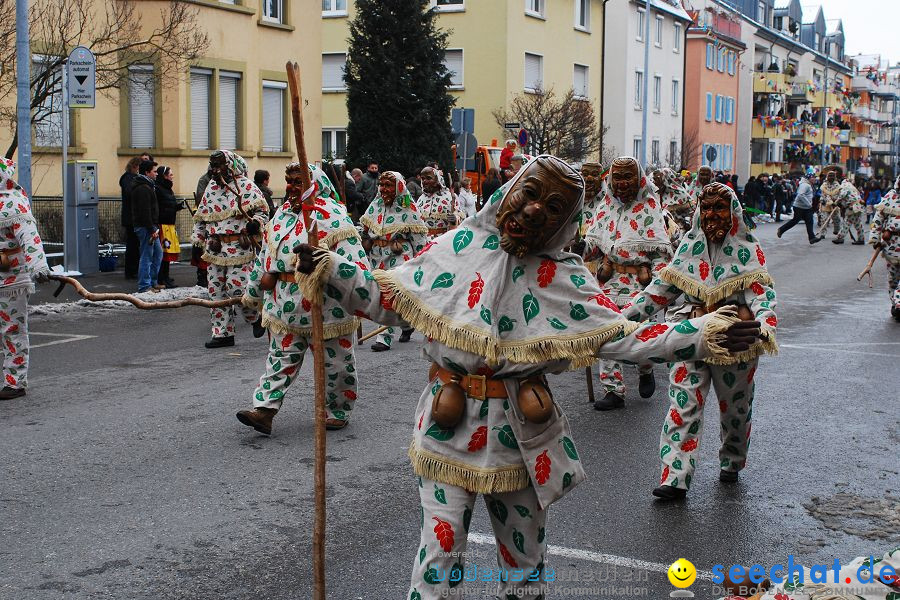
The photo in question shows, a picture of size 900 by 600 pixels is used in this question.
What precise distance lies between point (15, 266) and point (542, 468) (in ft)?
19.9

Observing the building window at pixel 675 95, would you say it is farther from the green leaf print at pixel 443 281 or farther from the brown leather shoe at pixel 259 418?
the green leaf print at pixel 443 281

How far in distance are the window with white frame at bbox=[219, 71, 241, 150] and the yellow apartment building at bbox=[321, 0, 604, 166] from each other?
11.4 m

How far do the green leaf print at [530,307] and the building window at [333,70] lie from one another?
38.4 m

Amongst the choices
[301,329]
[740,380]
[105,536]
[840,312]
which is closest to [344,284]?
[105,536]

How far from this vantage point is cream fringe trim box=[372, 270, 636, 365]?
385 cm

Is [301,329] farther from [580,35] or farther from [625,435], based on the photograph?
[580,35]

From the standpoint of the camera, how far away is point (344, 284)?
3926 mm

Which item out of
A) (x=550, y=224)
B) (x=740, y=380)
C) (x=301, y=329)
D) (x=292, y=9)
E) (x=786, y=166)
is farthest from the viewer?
(x=786, y=166)

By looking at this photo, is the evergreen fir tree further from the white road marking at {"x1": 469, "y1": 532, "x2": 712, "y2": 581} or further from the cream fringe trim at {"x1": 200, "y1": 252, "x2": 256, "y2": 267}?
the white road marking at {"x1": 469, "y1": 532, "x2": 712, "y2": 581}

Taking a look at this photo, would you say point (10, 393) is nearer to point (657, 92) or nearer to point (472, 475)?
point (472, 475)

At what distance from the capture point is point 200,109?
2431 centimetres

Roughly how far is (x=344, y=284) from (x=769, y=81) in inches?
2903

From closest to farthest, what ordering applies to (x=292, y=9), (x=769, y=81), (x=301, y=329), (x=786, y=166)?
(x=301, y=329) → (x=292, y=9) → (x=769, y=81) → (x=786, y=166)

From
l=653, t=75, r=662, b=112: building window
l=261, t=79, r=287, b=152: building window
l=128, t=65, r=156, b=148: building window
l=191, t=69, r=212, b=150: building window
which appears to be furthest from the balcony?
l=128, t=65, r=156, b=148: building window
